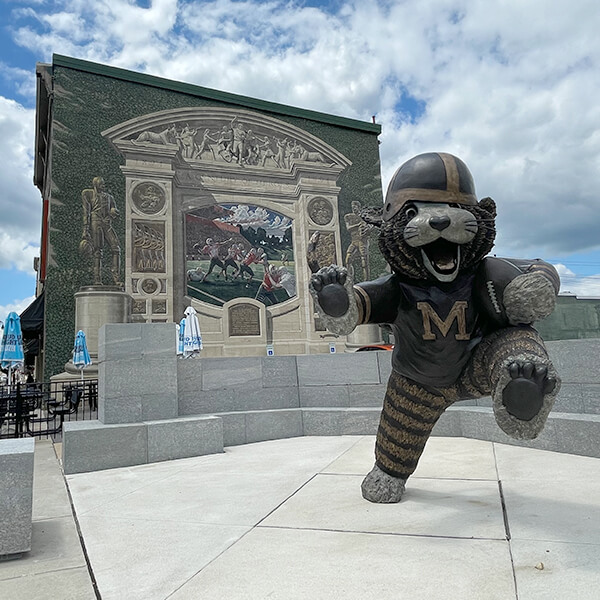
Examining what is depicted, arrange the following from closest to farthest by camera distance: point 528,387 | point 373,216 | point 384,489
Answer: point 528,387
point 373,216
point 384,489

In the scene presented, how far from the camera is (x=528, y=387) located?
2174 millimetres

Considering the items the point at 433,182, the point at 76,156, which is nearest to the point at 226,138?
the point at 76,156

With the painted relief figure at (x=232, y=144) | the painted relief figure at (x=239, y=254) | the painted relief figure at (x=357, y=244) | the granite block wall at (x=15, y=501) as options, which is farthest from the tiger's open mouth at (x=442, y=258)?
the painted relief figure at (x=357, y=244)

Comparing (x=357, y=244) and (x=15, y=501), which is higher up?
(x=357, y=244)

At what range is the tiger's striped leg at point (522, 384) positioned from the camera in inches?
86.4

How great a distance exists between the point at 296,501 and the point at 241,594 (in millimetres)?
1505

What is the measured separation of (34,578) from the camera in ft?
7.88

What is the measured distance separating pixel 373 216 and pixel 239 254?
13028 millimetres

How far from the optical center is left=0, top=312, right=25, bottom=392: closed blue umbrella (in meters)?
8.60

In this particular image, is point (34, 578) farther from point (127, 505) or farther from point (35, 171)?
point (35, 171)

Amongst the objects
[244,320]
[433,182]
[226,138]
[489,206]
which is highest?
[226,138]

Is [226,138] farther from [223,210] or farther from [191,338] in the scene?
A: [191,338]

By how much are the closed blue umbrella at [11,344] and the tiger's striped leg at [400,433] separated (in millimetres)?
7670

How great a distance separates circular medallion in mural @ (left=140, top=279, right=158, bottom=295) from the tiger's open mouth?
499 inches
